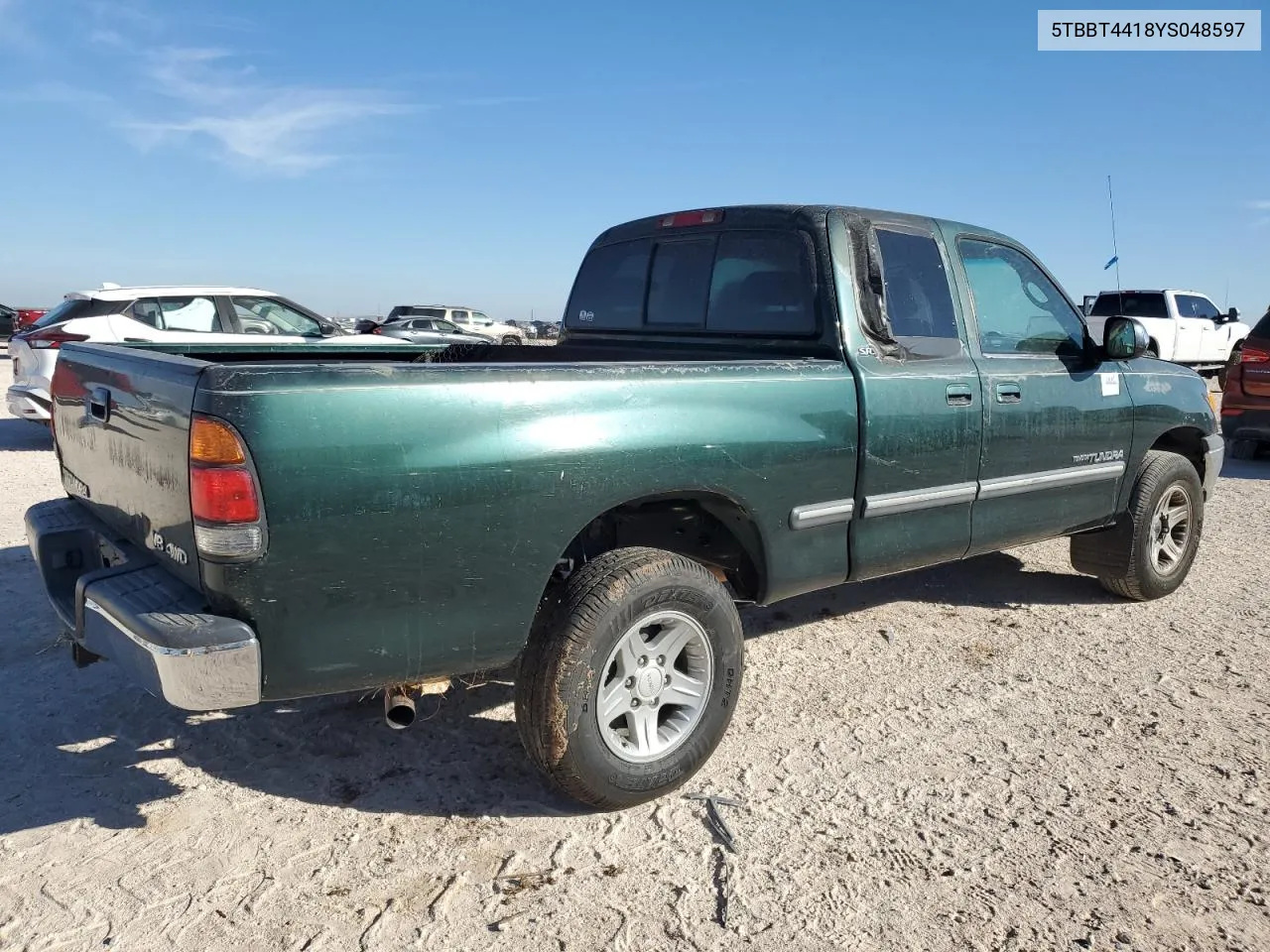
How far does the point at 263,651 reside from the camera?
7.91 ft

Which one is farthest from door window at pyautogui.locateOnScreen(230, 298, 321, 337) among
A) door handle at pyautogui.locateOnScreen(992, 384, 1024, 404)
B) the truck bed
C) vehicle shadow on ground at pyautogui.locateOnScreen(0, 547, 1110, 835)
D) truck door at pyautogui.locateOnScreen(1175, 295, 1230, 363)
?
truck door at pyautogui.locateOnScreen(1175, 295, 1230, 363)

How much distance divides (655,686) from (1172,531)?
3.62m

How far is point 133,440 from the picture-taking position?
276 centimetres

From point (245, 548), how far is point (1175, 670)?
12.5ft

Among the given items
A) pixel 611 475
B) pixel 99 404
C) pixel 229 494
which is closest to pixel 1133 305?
pixel 611 475

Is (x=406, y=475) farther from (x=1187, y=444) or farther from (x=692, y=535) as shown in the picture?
(x=1187, y=444)

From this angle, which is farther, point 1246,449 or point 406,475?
point 1246,449

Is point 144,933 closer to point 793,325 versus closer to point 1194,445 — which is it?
point 793,325

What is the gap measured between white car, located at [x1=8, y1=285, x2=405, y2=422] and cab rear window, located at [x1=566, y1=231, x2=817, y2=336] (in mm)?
4823

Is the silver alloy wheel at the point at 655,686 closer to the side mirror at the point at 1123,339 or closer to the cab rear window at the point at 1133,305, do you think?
the side mirror at the point at 1123,339

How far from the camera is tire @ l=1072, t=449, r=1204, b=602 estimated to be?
4.90 meters

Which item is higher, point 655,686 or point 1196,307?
point 1196,307

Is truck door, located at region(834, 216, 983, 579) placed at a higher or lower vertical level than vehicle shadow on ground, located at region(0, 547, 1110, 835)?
higher

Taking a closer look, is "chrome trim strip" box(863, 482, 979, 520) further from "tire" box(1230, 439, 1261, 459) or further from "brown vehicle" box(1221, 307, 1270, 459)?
"tire" box(1230, 439, 1261, 459)
